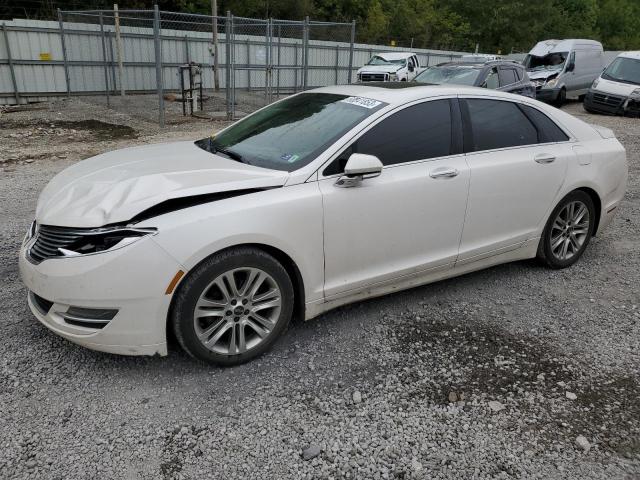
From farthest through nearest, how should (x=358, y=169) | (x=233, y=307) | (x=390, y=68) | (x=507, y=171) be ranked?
(x=390, y=68), (x=507, y=171), (x=358, y=169), (x=233, y=307)

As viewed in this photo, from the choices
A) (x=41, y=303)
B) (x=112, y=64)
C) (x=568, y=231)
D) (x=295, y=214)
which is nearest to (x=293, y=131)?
(x=295, y=214)

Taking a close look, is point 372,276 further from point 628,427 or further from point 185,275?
point 628,427

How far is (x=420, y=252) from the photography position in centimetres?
375

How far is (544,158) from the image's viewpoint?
14.1 ft

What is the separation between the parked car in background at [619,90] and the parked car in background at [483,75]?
506cm

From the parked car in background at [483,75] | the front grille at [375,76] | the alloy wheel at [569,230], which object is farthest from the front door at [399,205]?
the front grille at [375,76]

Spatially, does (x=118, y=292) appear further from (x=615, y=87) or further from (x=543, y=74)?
(x=543, y=74)

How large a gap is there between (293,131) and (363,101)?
0.55 m

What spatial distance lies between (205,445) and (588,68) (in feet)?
71.1

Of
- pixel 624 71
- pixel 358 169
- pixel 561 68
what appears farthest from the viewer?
pixel 561 68

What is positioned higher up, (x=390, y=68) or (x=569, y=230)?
(x=569, y=230)

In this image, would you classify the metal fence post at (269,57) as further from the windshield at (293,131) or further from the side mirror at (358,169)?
the side mirror at (358,169)

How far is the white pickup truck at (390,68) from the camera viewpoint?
19.4 m

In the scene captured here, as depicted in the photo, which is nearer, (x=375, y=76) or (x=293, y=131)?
(x=293, y=131)
